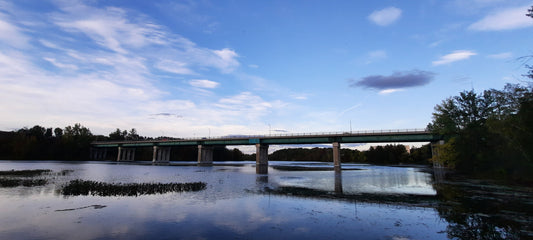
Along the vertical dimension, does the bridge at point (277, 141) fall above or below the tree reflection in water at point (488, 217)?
above

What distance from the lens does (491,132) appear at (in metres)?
57.2

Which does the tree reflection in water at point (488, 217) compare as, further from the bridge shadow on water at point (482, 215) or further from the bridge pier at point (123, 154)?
the bridge pier at point (123, 154)

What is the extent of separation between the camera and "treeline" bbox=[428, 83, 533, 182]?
38188mm

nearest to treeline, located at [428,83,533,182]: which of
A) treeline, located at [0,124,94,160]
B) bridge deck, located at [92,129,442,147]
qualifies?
bridge deck, located at [92,129,442,147]

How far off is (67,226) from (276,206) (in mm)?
14303

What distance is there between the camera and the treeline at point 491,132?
3819cm

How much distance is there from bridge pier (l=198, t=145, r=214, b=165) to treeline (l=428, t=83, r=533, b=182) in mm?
110915

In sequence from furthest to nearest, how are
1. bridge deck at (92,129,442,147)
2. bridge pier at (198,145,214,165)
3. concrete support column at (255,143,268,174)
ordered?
bridge pier at (198,145,214,165)
concrete support column at (255,143,268,174)
bridge deck at (92,129,442,147)

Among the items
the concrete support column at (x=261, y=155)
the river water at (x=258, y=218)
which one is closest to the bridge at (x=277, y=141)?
the concrete support column at (x=261, y=155)

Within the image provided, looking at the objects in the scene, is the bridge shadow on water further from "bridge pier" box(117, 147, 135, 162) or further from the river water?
"bridge pier" box(117, 147, 135, 162)

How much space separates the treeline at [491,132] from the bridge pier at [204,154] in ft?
364

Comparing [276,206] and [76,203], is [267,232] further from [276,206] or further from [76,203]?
[76,203]

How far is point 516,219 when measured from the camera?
17859 millimetres

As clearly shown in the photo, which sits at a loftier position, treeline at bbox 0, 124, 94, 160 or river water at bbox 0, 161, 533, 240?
treeline at bbox 0, 124, 94, 160
